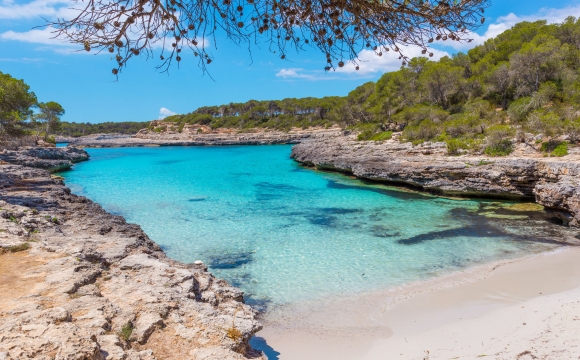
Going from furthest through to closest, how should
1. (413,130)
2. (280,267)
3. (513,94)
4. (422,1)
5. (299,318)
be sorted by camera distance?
(513,94), (413,130), (280,267), (299,318), (422,1)

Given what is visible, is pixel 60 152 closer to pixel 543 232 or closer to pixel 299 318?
pixel 299 318

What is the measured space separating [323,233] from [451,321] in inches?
255

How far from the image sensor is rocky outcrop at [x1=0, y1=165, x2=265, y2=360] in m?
3.24

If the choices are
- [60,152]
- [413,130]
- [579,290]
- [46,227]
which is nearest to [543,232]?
[579,290]

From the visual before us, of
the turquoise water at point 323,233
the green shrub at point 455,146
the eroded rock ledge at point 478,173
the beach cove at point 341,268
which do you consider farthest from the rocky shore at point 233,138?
the beach cove at point 341,268

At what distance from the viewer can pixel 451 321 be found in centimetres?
632

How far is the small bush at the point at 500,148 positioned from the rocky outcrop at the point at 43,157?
34.0m

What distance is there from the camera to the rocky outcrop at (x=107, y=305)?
10.6 feet

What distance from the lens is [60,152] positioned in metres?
A: 41.1

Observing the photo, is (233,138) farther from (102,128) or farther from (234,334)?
(102,128)

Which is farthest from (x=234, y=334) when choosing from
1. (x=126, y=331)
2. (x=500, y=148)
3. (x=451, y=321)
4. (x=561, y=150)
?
(x=500, y=148)

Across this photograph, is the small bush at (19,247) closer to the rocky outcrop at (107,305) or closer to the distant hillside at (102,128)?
the rocky outcrop at (107,305)

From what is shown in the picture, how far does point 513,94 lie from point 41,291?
117 feet

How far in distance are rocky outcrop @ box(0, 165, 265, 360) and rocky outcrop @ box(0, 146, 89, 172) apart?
1049 inches
